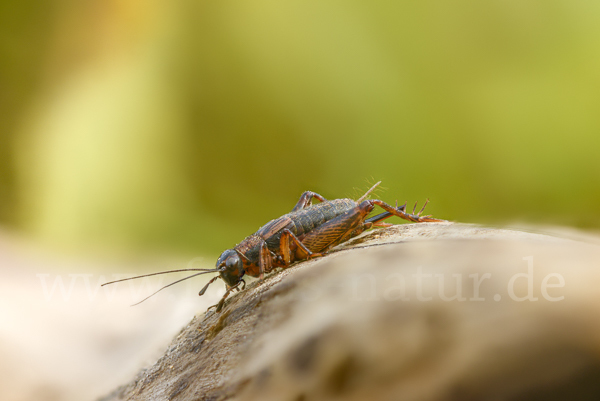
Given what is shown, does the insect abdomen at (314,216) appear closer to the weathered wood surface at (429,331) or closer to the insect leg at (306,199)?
the insect leg at (306,199)

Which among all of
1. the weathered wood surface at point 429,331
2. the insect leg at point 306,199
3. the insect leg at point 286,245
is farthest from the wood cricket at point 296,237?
the weathered wood surface at point 429,331

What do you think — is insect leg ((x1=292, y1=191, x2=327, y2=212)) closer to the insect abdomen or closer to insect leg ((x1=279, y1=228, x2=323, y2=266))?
the insect abdomen

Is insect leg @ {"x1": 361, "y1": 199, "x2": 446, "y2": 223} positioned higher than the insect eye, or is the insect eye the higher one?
the insect eye

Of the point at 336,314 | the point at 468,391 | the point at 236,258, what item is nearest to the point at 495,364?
the point at 468,391

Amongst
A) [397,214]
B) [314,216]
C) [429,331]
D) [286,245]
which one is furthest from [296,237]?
[429,331]

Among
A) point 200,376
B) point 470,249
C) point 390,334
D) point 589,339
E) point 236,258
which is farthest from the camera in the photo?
point 236,258

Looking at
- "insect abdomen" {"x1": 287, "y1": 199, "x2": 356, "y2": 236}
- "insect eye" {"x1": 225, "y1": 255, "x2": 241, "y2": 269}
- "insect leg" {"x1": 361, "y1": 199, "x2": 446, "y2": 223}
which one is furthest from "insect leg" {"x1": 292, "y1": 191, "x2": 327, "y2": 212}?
"insect eye" {"x1": 225, "y1": 255, "x2": 241, "y2": 269}

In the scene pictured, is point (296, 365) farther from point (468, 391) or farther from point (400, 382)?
point (468, 391)
